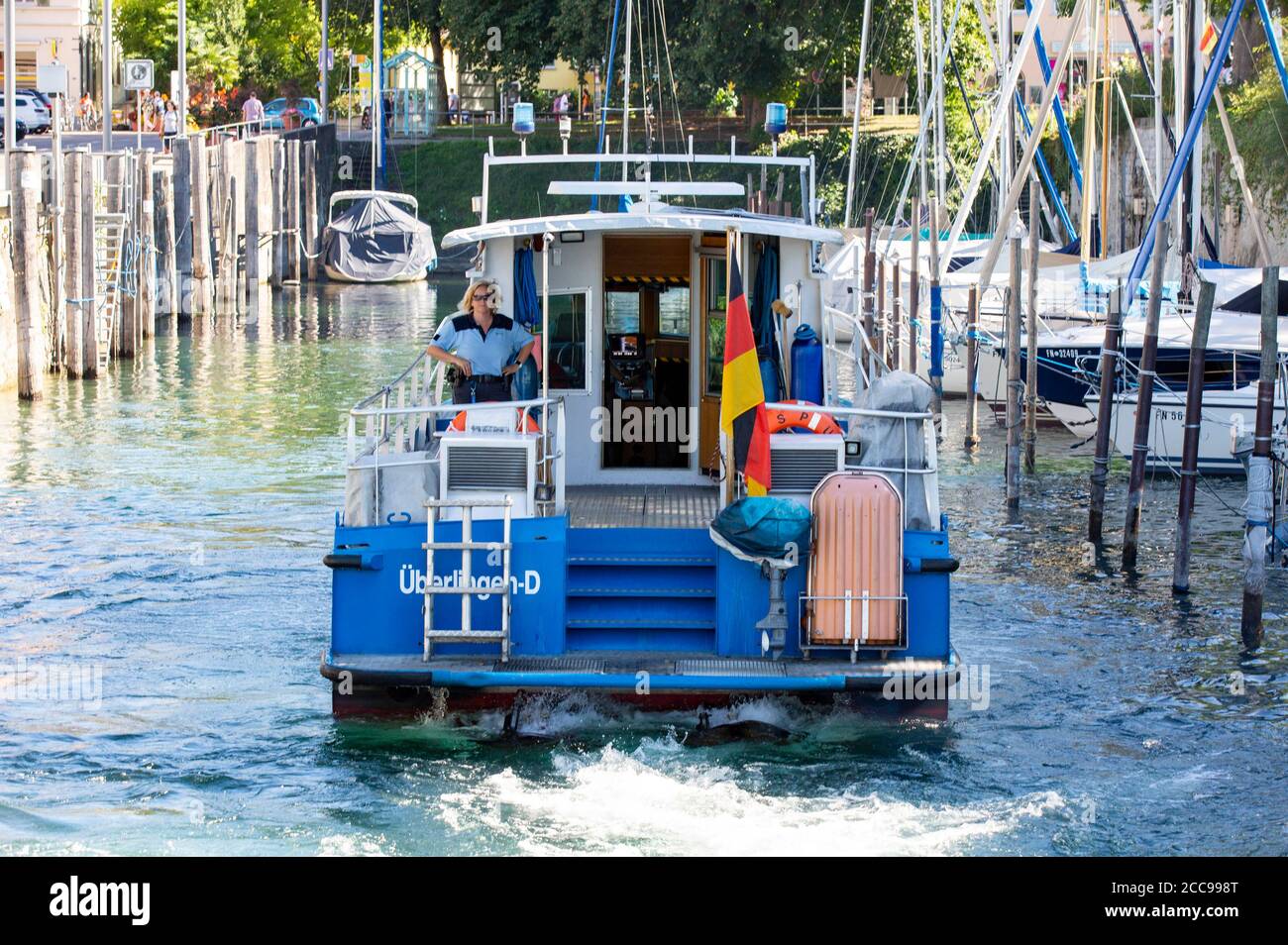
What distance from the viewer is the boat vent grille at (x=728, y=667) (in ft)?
42.2

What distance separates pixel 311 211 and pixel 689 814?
51.2 m

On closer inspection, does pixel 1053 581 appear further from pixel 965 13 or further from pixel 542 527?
pixel 965 13

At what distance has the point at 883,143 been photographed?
6306cm

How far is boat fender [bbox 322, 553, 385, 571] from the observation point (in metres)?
13.2

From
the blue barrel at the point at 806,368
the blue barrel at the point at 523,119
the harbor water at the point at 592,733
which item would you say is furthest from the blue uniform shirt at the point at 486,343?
the blue barrel at the point at 523,119

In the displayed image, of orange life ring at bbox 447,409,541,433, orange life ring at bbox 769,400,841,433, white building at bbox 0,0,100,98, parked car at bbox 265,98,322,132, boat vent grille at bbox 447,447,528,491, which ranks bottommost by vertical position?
boat vent grille at bbox 447,447,528,491

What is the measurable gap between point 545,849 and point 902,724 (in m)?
3.37

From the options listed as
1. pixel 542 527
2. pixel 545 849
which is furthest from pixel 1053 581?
pixel 545 849

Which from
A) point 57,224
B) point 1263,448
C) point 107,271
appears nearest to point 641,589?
point 1263,448

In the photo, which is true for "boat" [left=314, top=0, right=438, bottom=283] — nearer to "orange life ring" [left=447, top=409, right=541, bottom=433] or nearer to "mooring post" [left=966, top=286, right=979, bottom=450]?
"mooring post" [left=966, top=286, right=979, bottom=450]

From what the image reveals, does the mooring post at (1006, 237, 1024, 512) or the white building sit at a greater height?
the white building

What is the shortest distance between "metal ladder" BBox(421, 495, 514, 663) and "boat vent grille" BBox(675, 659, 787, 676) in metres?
1.28

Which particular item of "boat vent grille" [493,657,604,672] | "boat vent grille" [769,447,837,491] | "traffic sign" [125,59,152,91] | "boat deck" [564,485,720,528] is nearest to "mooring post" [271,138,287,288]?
"traffic sign" [125,59,152,91]

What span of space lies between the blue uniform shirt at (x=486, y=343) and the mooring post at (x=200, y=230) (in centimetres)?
3055
